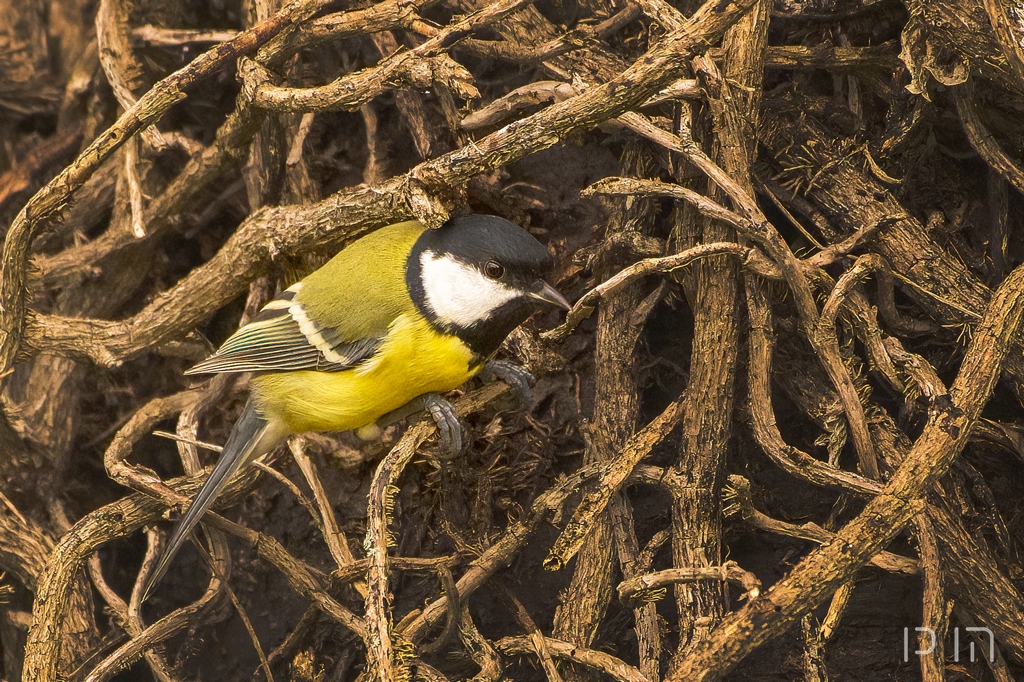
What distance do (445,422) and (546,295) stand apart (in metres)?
0.33

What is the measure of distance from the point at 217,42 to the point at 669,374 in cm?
143

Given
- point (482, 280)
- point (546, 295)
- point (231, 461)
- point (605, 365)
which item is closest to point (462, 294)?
point (482, 280)

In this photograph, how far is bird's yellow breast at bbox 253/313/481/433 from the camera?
1638mm

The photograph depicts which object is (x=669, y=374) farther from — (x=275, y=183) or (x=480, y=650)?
(x=275, y=183)

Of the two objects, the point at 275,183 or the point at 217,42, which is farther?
the point at 217,42

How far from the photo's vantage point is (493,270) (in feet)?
5.35

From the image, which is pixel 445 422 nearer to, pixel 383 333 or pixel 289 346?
pixel 383 333

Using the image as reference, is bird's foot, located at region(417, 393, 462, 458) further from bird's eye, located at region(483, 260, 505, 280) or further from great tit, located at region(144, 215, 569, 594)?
bird's eye, located at region(483, 260, 505, 280)

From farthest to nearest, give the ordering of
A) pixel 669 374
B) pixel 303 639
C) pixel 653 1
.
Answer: pixel 303 639, pixel 669 374, pixel 653 1

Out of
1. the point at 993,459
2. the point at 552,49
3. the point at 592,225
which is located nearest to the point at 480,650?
the point at 592,225

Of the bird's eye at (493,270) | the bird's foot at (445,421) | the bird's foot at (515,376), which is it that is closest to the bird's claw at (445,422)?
the bird's foot at (445,421)

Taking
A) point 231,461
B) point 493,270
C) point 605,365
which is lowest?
point 231,461

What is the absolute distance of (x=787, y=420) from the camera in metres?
1.73

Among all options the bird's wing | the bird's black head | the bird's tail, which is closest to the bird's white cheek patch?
the bird's black head
